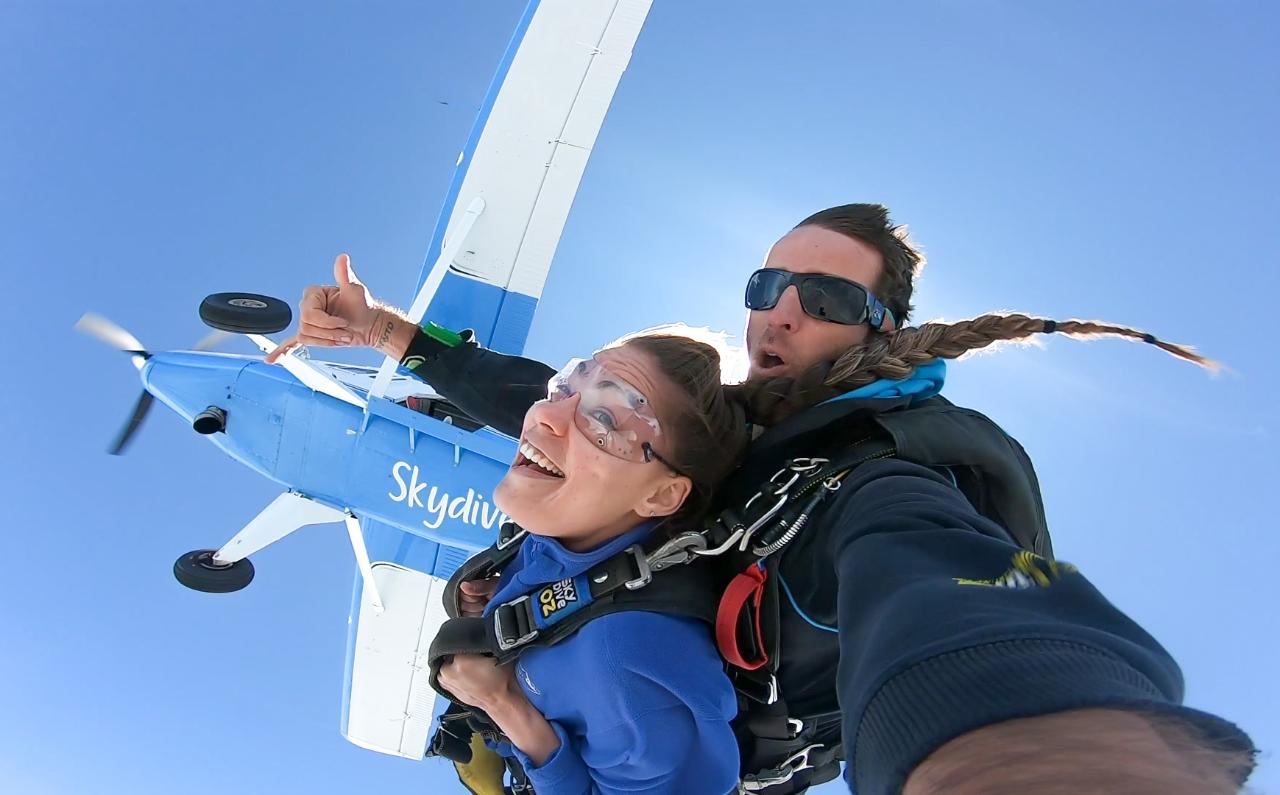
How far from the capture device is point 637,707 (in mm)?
1887

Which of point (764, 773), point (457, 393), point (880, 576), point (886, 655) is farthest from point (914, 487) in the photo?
point (457, 393)

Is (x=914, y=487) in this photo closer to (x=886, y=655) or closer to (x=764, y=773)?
(x=886, y=655)

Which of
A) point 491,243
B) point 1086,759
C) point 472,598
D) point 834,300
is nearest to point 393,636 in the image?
point 491,243

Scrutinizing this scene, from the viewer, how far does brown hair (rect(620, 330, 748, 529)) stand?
7.56 ft

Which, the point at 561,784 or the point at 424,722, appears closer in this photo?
the point at 561,784

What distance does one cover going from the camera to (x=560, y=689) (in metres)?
2.11

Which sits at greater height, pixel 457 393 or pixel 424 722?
pixel 457 393

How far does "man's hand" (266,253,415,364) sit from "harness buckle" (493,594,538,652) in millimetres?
1633

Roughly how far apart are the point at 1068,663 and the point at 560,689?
157 cm

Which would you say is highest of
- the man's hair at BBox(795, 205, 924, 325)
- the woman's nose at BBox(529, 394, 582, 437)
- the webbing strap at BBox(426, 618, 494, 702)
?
the man's hair at BBox(795, 205, 924, 325)

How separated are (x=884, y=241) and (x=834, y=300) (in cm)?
41

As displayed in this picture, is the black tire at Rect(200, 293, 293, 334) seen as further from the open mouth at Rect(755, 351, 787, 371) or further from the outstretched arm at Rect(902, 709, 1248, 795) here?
the outstretched arm at Rect(902, 709, 1248, 795)

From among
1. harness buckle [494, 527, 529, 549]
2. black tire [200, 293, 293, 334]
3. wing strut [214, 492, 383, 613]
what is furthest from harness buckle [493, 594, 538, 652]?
wing strut [214, 492, 383, 613]

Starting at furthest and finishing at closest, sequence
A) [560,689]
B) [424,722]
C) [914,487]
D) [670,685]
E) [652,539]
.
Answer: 1. [424,722]
2. [652,539]
3. [560,689]
4. [670,685]
5. [914,487]
